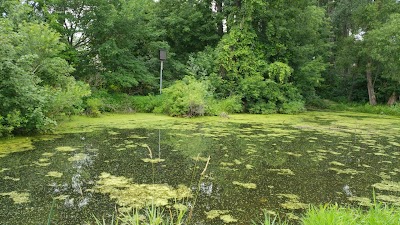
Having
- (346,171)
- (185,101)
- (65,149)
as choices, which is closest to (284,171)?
(346,171)

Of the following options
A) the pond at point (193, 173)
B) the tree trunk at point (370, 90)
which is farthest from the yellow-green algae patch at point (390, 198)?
the tree trunk at point (370, 90)

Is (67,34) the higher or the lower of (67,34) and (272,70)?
the higher

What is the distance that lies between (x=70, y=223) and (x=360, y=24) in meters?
17.2

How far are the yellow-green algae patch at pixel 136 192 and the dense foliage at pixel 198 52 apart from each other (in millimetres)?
3146

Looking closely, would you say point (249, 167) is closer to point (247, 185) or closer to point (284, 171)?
point (284, 171)

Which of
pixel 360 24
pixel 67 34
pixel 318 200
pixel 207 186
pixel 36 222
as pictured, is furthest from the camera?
pixel 360 24

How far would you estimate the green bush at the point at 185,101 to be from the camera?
934 centimetres

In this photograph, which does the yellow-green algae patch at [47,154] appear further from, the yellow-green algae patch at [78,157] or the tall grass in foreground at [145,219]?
the tall grass in foreground at [145,219]

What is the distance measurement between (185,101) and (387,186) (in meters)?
6.39

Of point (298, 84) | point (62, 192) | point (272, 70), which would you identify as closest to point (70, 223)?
point (62, 192)

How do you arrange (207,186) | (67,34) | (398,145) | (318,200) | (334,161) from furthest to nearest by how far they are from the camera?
1. (67,34)
2. (398,145)
3. (334,161)
4. (207,186)
5. (318,200)

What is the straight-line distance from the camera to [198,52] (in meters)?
13.3

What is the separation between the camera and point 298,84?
1366 cm

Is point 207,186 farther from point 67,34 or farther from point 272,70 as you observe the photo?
point 272,70
